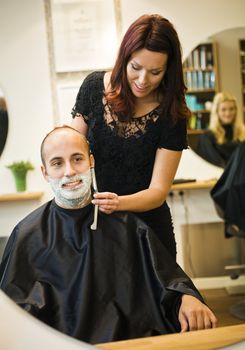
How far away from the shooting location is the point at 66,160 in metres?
0.99

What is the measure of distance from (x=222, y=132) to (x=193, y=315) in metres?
0.51

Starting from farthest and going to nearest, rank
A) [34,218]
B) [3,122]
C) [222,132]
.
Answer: [222,132] < [34,218] < [3,122]

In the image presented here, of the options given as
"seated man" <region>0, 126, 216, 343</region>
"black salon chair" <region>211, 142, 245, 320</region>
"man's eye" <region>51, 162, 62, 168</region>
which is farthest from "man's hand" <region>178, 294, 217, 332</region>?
"man's eye" <region>51, 162, 62, 168</region>

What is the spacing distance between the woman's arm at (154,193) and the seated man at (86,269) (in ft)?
0.15

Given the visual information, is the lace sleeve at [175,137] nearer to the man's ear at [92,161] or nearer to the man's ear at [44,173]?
the man's ear at [92,161]

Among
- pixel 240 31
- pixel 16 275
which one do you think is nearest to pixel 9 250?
pixel 16 275

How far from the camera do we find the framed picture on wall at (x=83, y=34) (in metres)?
0.97

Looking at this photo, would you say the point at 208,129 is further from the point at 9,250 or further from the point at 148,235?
the point at 9,250

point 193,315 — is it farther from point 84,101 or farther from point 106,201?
point 84,101

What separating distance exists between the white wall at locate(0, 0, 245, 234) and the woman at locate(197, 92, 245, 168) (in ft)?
0.66

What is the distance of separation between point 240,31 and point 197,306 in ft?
2.37

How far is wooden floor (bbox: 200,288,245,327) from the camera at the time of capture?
107 centimetres

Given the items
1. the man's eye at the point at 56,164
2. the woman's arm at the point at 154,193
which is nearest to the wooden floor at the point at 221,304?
the woman's arm at the point at 154,193

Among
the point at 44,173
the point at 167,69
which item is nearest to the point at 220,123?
the point at 167,69
